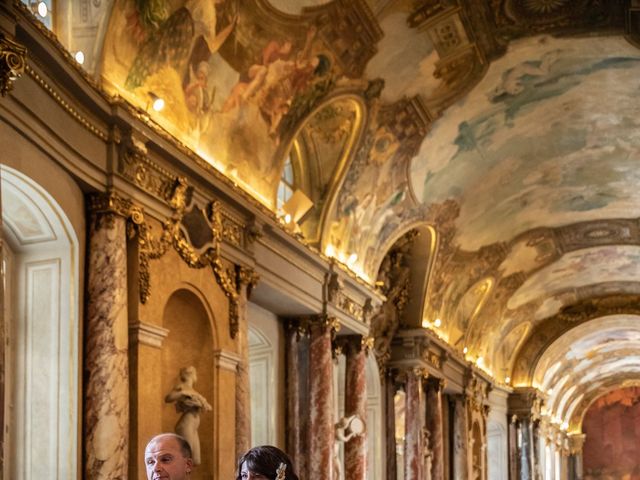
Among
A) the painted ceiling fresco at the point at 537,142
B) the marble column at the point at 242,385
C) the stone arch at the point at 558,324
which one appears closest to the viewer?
the marble column at the point at 242,385

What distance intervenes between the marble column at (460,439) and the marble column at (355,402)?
35.0ft

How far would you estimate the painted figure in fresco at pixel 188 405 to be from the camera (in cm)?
1384

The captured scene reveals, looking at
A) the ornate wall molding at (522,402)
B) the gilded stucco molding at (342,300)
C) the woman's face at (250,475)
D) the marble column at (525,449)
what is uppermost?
the gilded stucco molding at (342,300)

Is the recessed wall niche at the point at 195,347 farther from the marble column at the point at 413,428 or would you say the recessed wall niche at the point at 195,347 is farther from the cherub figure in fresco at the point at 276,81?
the marble column at the point at 413,428

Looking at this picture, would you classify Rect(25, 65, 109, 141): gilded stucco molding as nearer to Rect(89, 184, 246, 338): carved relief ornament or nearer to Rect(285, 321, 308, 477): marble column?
Rect(89, 184, 246, 338): carved relief ornament

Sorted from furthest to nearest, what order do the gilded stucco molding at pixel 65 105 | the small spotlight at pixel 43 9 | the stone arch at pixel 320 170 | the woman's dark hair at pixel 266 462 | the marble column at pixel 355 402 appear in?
the marble column at pixel 355 402, the stone arch at pixel 320 170, the small spotlight at pixel 43 9, the gilded stucco molding at pixel 65 105, the woman's dark hair at pixel 266 462

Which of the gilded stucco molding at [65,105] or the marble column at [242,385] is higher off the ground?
the gilded stucco molding at [65,105]

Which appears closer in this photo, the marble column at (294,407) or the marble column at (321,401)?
the marble column at (321,401)

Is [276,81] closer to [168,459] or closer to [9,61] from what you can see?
[9,61]

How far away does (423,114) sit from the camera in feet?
69.8

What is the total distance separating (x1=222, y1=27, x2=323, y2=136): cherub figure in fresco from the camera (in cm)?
1619

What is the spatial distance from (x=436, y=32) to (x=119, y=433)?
9516 mm

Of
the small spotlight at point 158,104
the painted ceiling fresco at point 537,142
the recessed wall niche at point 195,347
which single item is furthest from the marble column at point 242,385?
the painted ceiling fresco at point 537,142

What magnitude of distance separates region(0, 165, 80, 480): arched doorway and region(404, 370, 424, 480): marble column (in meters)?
16.2
